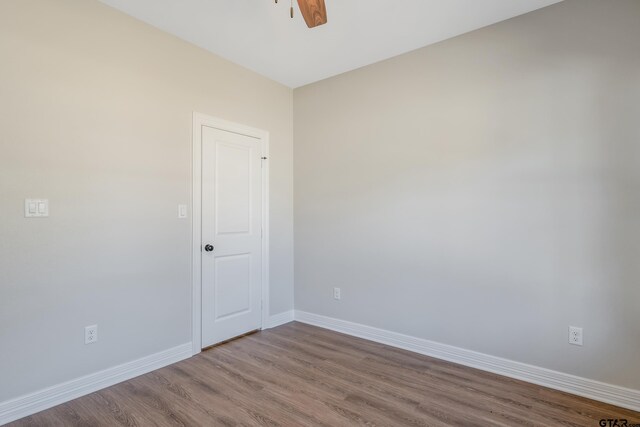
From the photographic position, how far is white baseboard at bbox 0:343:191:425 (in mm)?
1964

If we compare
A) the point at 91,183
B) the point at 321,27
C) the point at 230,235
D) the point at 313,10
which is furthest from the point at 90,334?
the point at 321,27

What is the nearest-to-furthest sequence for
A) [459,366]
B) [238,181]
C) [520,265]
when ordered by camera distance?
[520,265]
[459,366]
[238,181]

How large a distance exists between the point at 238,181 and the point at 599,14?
3053 mm

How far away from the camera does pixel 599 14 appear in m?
2.18

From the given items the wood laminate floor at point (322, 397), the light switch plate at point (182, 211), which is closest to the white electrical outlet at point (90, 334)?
the wood laminate floor at point (322, 397)

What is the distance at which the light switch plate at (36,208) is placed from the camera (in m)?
2.04

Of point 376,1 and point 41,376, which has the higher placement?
point 376,1

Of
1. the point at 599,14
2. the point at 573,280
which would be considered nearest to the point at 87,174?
the point at 573,280

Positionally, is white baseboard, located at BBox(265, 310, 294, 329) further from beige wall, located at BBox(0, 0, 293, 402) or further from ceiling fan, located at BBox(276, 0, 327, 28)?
ceiling fan, located at BBox(276, 0, 327, 28)

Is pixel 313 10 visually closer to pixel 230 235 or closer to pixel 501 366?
pixel 230 235

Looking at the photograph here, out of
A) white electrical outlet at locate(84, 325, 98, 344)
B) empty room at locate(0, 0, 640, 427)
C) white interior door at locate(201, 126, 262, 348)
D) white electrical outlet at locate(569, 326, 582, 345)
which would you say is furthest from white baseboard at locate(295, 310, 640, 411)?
white electrical outlet at locate(84, 325, 98, 344)

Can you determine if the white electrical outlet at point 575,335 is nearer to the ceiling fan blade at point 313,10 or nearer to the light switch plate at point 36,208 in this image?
the ceiling fan blade at point 313,10

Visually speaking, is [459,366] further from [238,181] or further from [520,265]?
[238,181]

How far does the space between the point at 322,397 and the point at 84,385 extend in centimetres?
161
